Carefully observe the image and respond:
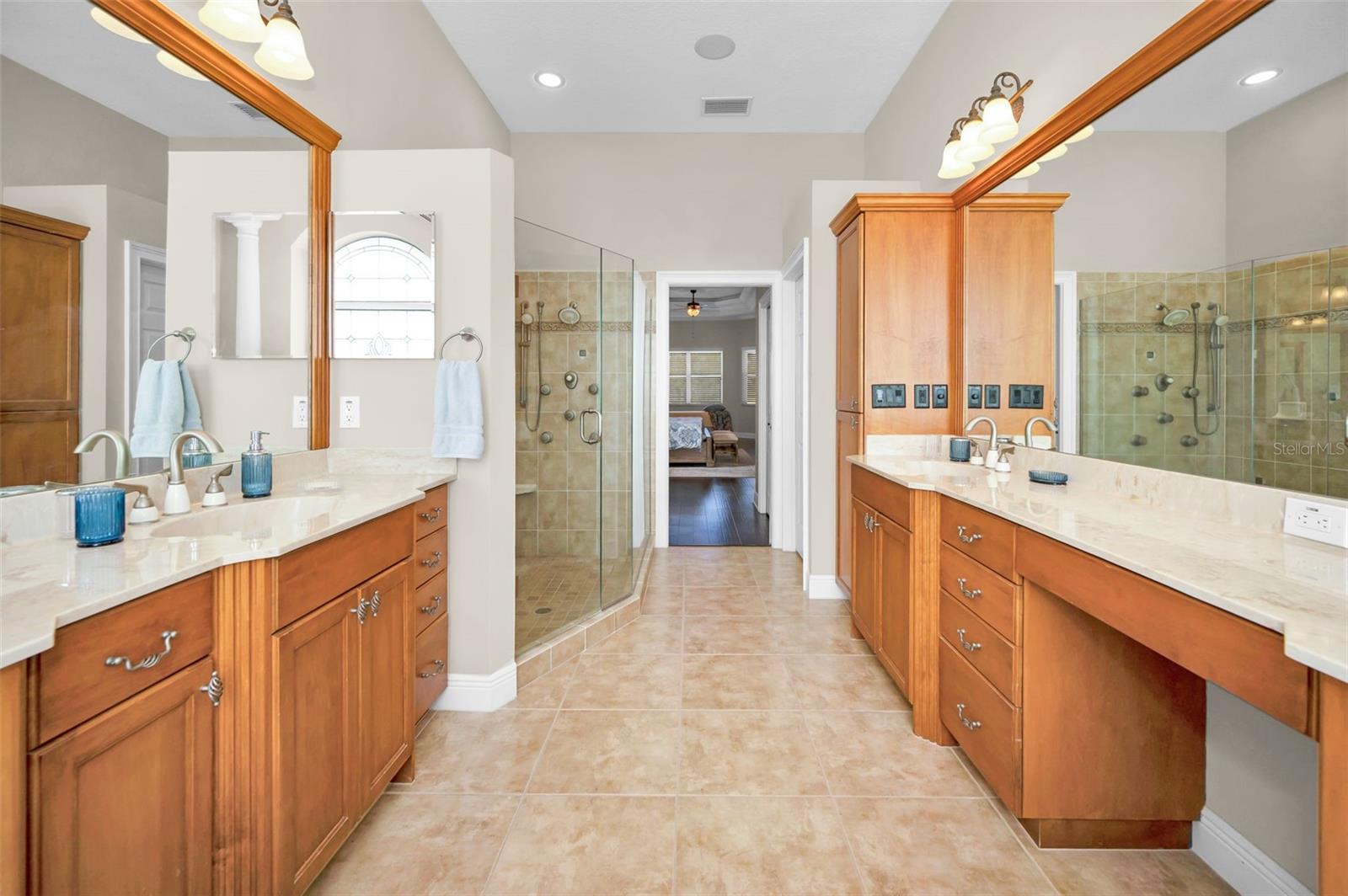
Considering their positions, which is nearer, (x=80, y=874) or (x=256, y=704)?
(x=80, y=874)

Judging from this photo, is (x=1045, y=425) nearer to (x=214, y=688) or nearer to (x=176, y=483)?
(x=214, y=688)

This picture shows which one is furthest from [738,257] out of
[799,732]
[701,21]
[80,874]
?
[80,874]

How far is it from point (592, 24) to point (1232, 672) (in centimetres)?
377

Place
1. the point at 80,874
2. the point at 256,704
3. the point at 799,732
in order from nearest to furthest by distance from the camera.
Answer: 1. the point at 80,874
2. the point at 256,704
3. the point at 799,732

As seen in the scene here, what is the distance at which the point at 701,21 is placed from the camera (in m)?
3.16

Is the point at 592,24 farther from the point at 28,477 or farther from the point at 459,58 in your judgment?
the point at 28,477

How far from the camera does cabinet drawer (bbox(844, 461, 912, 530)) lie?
7.18 ft

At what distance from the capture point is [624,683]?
97.3 inches

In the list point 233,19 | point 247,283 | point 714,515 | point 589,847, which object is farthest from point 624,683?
point 714,515

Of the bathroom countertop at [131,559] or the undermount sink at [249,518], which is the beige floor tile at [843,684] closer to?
the bathroom countertop at [131,559]

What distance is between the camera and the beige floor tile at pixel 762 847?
144cm

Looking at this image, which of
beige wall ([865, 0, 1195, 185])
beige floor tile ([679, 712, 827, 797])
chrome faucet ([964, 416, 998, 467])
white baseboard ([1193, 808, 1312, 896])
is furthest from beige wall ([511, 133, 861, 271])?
white baseboard ([1193, 808, 1312, 896])

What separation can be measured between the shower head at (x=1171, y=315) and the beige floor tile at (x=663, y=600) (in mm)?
2482

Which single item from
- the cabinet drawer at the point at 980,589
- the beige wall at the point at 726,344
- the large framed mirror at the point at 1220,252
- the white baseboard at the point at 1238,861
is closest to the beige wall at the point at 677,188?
the large framed mirror at the point at 1220,252
